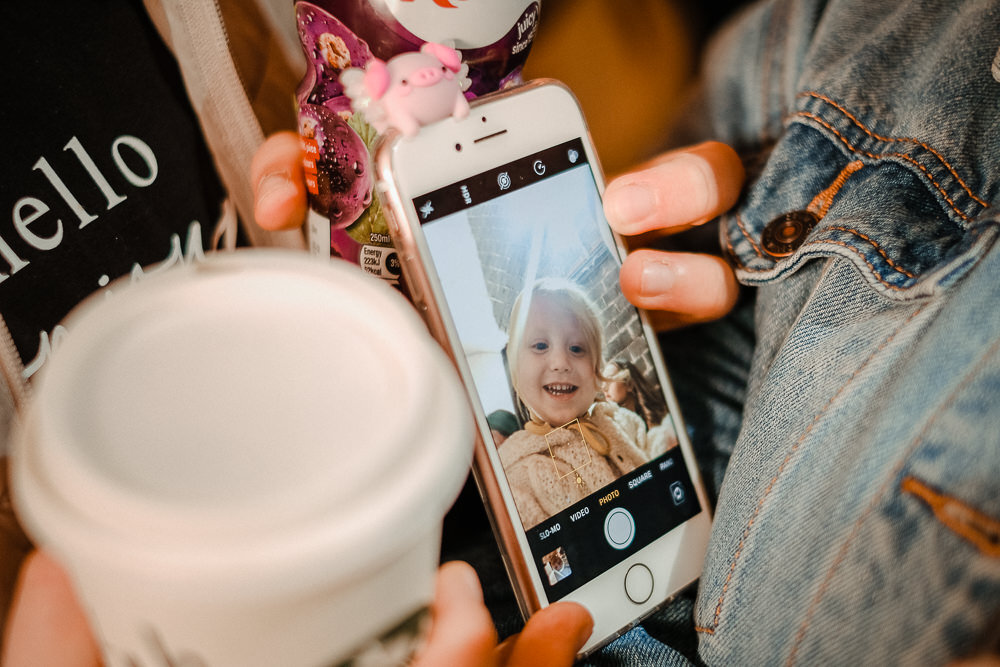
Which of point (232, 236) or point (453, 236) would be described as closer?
point (453, 236)

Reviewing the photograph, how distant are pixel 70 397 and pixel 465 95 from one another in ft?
1.10

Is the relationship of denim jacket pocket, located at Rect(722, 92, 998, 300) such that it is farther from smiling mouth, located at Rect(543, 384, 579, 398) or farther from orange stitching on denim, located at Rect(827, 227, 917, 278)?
smiling mouth, located at Rect(543, 384, 579, 398)

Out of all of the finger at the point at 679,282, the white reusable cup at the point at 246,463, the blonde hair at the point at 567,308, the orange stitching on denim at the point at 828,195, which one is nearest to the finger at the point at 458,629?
the white reusable cup at the point at 246,463

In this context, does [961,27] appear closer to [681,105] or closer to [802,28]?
[802,28]

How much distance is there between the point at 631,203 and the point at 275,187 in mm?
296

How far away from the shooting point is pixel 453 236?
48cm

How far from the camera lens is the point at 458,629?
1.16ft

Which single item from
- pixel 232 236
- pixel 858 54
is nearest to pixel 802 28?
pixel 858 54

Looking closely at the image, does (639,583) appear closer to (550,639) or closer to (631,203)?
(550,639)

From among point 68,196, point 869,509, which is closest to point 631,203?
point 869,509

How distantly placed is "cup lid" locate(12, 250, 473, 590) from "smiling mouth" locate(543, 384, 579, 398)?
0.21 metres

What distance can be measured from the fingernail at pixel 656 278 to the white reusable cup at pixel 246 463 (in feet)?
0.95

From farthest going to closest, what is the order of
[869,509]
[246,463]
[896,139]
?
[896,139], [869,509], [246,463]

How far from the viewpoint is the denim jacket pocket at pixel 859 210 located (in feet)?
1.48
